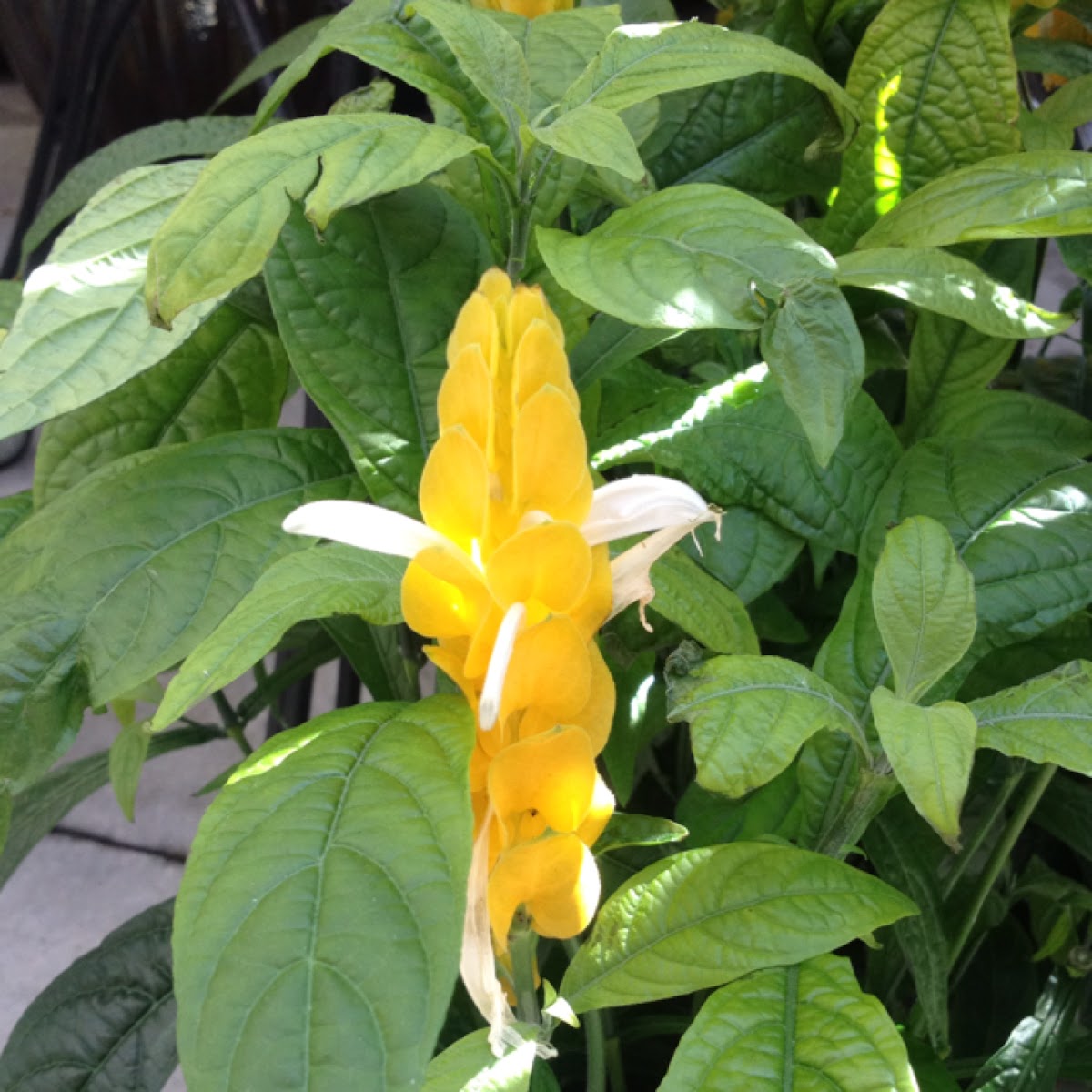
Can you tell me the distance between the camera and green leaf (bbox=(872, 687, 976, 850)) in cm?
29

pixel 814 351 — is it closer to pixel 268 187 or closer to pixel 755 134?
pixel 268 187

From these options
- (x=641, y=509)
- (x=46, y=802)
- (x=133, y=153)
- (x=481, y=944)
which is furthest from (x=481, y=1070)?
(x=133, y=153)

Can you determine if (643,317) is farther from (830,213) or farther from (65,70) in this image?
(65,70)

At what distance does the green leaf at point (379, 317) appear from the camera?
0.40 m

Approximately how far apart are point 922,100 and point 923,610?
25 cm

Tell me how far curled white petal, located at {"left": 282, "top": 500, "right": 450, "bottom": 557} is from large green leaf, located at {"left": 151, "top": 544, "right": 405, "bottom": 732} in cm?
3

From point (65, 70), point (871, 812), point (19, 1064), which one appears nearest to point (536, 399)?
point (871, 812)

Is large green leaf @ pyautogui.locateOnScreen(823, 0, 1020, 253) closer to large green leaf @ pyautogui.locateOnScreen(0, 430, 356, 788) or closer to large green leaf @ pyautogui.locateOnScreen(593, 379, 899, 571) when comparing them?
large green leaf @ pyautogui.locateOnScreen(593, 379, 899, 571)

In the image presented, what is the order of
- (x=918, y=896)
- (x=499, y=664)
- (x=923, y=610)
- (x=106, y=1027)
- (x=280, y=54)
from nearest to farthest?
(x=499, y=664) → (x=923, y=610) → (x=918, y=896) → (x=106, y=1027) → (x=280, y=54)

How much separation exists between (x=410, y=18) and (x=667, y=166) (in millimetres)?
167

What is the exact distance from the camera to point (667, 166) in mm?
557

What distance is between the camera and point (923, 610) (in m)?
0.35

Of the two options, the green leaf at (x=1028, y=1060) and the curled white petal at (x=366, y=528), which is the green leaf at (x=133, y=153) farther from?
the green leaf at (x=1028, y=1060)

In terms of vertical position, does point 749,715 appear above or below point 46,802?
above
